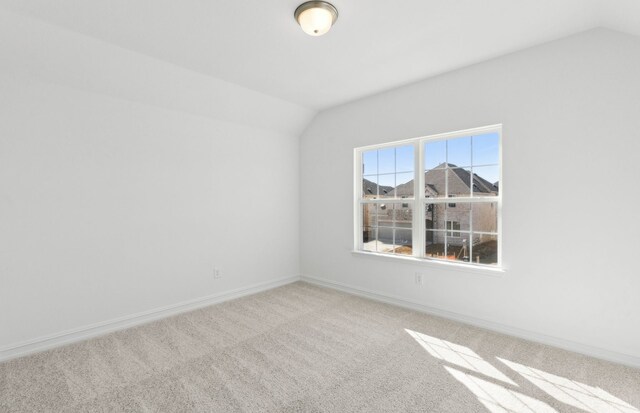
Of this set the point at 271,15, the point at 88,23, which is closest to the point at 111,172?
the point at 88,23

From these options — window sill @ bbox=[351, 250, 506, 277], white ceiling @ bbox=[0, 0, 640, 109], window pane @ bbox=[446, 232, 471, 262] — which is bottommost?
window sill @ bbox=[351, 250, 506, 277]

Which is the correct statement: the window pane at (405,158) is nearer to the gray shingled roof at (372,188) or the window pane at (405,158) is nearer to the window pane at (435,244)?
the gray shingled roof at (372,188)

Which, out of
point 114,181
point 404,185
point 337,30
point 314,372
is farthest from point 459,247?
point 114,181

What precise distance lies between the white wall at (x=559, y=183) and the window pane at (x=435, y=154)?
0.19m

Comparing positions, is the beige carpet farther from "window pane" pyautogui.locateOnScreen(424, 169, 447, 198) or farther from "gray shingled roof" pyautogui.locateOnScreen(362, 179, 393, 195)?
"gray shingled roof" pyautogui.locateOnScreen(362, 179, 393, 195)

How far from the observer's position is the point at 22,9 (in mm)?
2113

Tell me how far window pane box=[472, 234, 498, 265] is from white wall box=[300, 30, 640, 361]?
178 mm

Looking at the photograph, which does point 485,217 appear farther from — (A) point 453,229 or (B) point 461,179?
(B) point 461,179

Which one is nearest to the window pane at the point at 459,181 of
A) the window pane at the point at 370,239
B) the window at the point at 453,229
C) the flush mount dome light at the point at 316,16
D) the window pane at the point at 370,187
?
the window at the point at 453,229

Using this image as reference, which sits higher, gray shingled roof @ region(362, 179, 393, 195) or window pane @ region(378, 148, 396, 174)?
window pane @ region(378, 148, 396, 174)

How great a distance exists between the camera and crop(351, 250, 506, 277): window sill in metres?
2.95

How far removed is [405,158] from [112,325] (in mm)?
3648

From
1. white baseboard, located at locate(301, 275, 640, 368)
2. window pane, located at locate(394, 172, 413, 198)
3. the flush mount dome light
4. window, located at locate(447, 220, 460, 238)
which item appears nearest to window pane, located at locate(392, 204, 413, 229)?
window pane, located at locate(394, 172, 413, 198)

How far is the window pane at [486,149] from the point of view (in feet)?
9.98
